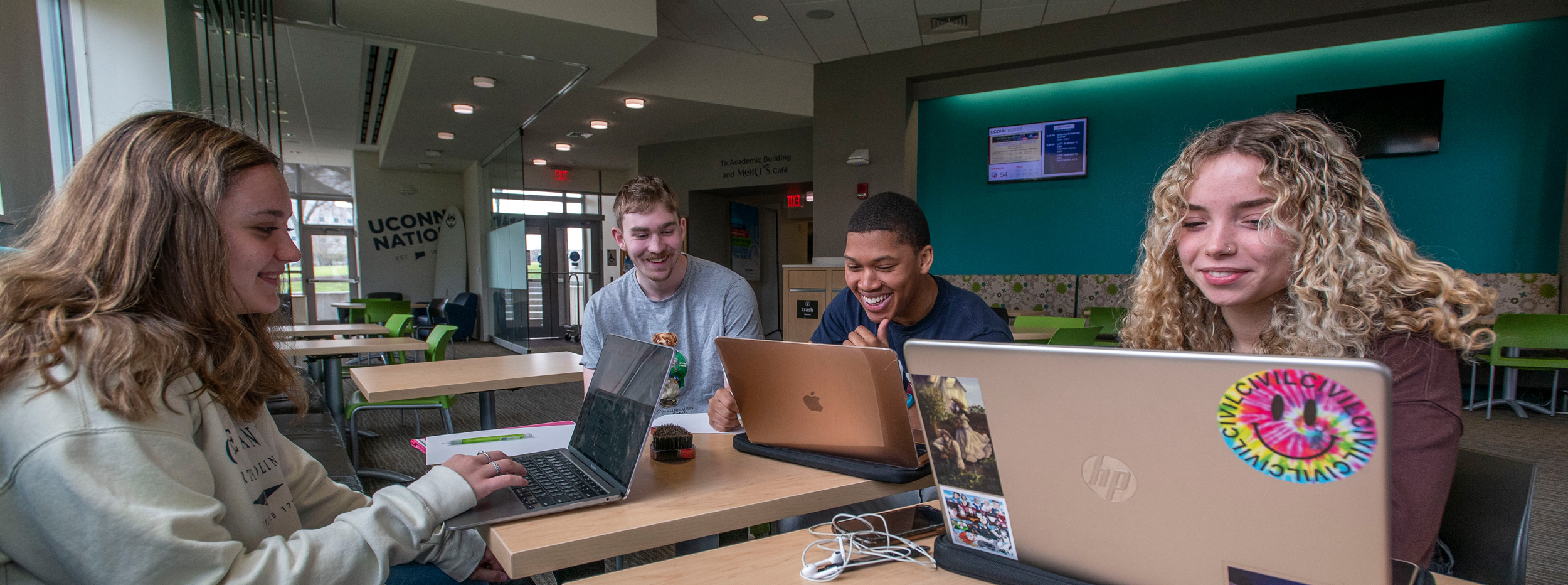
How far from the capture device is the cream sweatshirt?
651 mm

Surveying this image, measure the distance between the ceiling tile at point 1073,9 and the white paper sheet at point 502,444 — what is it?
5.41 meters

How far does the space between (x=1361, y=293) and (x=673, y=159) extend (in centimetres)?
817

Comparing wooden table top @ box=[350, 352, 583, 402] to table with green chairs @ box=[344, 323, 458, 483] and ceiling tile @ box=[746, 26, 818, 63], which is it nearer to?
table with green chairs @ box=[344, 323, 458, 483]

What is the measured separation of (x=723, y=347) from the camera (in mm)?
1178

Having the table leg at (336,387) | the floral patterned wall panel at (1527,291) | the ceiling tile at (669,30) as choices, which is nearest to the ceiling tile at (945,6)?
the ceiling tile at (669,30)

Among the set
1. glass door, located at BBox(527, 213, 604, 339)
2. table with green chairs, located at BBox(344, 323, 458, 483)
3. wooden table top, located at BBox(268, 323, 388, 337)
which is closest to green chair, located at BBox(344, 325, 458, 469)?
table with green chairs, located at BBox(344, 323, 458, 483)

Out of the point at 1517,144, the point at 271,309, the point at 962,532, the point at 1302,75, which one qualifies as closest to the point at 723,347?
the point at 962,532

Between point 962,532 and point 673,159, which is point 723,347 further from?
point 673,159

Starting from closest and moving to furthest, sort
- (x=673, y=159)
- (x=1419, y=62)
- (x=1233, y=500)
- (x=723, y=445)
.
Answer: (x=1233, y=500) < (x=723, y=445) < (x=1419, y=62) < (x=673, y=159)

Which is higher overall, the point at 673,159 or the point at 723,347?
the point at 673,159

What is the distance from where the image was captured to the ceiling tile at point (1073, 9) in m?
5.43

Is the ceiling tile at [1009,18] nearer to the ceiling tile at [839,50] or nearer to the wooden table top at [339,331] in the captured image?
the ceiling tile at [839,50]

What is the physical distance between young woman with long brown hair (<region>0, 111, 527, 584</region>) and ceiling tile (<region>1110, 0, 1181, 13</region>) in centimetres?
596

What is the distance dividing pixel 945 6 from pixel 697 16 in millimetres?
2060
